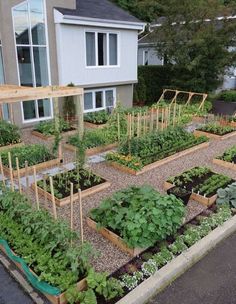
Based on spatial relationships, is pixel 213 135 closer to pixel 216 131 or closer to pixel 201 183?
pixel 216 131

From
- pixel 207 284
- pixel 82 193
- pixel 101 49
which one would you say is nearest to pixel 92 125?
pixel 101 49

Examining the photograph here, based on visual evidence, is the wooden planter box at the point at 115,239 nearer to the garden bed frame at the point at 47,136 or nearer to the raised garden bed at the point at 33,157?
the raised garden bed at the point at 33,157

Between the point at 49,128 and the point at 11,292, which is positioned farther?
the point at 49,128

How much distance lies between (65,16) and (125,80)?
457 centimetres

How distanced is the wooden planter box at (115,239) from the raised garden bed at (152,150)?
102 inches

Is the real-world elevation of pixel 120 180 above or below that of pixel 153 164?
below

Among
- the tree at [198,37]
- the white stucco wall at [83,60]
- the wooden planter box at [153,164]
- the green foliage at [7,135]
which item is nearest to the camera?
the wooden planter box at [153,164]

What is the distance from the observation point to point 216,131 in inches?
414

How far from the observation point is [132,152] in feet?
26.4

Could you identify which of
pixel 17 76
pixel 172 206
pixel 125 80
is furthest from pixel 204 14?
pixel 172 206

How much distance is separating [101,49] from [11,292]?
1163 centimetres

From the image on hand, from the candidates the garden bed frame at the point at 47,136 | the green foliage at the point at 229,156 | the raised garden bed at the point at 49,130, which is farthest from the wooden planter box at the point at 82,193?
the raised garden bed at the point at 49,130

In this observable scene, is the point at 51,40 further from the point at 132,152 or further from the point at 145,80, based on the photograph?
the point at 145,80

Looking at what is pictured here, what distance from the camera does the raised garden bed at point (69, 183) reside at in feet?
19.3
